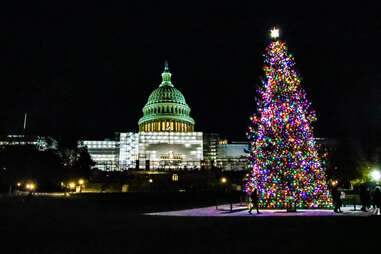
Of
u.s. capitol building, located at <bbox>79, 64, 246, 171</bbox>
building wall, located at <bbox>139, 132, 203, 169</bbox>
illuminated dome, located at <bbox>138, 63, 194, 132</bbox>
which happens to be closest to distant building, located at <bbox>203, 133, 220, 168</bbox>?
u.s. capitol building, located at <bbox>79, 64, 246, 171</bbox>

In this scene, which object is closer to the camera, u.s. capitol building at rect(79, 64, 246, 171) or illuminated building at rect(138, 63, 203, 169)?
illuminated building at rect(138, 63, 203, 169)

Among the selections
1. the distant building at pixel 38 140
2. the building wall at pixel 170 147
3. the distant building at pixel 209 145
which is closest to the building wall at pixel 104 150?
the building wall at pixel 170 147

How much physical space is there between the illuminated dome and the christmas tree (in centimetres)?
8710

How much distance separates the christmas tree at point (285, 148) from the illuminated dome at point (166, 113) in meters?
87.1

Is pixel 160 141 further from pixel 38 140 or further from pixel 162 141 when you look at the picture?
pixel 38 140

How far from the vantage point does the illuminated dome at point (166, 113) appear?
4375 inches

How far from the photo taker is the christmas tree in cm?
2191

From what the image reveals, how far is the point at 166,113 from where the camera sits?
11119 cm

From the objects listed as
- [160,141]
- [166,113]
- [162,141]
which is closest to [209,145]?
[162,141]

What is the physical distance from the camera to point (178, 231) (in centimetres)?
1312

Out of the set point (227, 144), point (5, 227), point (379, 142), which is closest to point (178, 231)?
point (5, 227)

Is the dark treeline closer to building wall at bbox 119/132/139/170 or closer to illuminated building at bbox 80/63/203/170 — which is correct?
illuminated building at bbox 80/63/203/170

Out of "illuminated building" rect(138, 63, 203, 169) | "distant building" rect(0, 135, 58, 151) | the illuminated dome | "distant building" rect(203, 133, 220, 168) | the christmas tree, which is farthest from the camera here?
the illuminated dome

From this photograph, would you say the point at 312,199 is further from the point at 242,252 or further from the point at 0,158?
the point at 0,158
